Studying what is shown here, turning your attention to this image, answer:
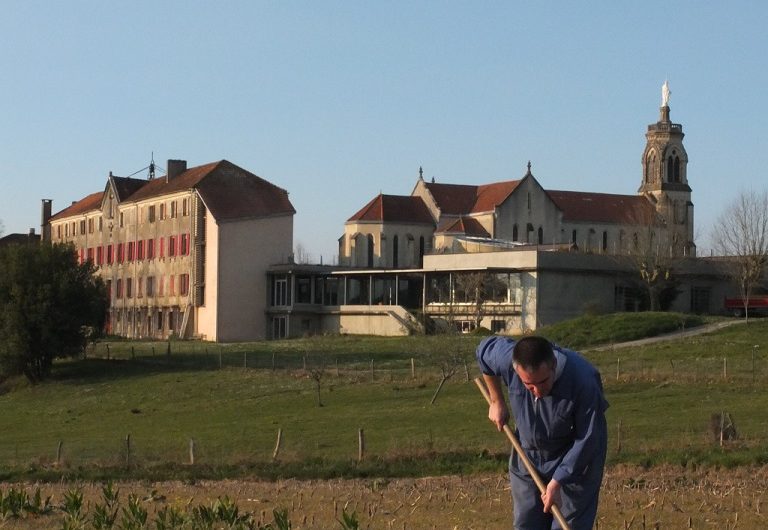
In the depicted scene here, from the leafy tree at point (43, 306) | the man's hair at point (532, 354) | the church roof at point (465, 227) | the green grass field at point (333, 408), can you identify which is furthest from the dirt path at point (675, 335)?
the man's hair at point (532, 354)

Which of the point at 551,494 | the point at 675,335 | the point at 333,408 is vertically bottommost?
the point at 333,408

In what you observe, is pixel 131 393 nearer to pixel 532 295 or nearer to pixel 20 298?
pixel 20 298

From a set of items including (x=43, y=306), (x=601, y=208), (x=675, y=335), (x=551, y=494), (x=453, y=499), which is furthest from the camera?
(x=601, y=208)

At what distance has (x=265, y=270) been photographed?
3499 inches

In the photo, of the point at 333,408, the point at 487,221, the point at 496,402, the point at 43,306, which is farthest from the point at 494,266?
the point at 496,402

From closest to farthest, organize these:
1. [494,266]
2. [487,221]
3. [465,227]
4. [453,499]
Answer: [453,499] < [494,266] < [465,227] < [487,221]

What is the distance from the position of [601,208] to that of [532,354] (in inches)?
4160

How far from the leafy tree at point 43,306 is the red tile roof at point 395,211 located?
4160 cm

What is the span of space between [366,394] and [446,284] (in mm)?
35375

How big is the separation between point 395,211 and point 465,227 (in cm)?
824

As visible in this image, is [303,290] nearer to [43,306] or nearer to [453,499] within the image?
[43,306]

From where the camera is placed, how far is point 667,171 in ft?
416

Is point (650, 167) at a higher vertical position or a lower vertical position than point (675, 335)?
higher

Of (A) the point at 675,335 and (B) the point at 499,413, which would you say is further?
(A) the point at 675,335
